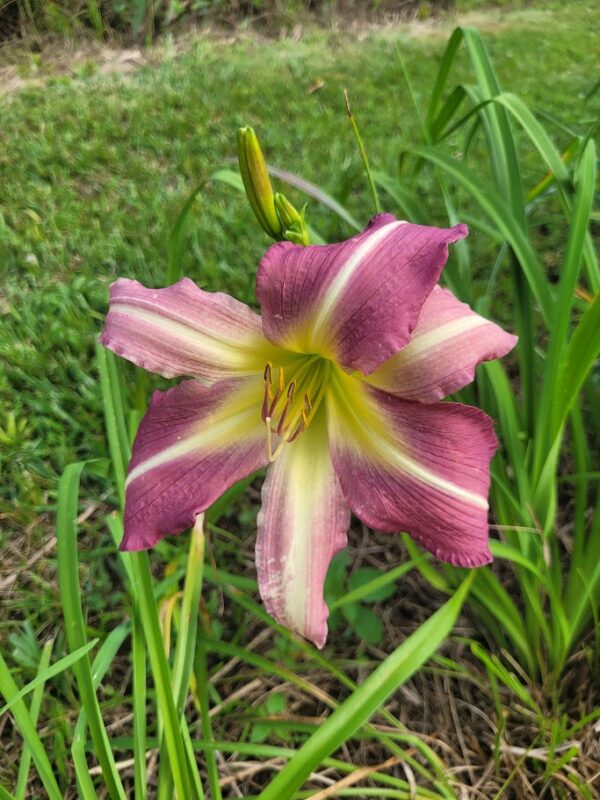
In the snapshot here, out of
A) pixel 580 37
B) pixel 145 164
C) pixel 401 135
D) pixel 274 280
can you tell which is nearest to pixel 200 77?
pixel 145 164

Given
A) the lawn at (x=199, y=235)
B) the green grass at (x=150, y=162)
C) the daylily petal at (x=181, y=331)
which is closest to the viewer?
the daylily petal at (x=181, y=331)

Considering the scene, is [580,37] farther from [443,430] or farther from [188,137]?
[443,430]

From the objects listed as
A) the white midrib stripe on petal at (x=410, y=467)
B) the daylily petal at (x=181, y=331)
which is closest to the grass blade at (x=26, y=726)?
the daylily petal at (x=181, y=331)

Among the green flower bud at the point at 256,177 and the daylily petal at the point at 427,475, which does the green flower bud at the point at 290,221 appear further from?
the daylily petal at the point at 427,475

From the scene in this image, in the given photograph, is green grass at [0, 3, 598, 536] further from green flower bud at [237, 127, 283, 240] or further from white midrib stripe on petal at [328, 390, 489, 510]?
white midrib stripe on petal at [328, 390, 489, 510]

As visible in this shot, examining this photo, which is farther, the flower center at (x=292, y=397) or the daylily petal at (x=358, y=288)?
the flower center at (x=292, y=397)

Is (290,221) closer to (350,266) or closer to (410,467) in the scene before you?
(350,266)

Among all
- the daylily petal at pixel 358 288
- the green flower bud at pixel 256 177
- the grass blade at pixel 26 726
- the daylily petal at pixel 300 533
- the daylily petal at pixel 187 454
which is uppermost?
the green flower bud at pixel 256 177
